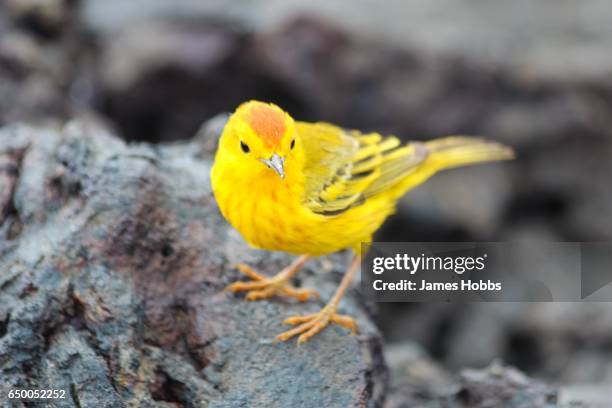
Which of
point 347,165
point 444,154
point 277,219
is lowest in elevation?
point 277,219

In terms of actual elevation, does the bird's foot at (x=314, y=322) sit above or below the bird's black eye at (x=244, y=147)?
below

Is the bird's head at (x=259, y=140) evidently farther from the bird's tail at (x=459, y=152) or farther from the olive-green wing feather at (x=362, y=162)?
the bird's tail at (x=459, y=152)


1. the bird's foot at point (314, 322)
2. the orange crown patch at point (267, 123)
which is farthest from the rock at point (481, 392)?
the orange crown patch at point (267, 123)

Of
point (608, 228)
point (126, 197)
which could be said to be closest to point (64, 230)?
point (126, 197)

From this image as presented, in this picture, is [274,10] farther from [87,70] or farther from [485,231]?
[485,231]

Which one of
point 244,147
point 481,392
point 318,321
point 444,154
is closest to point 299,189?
point 244,147

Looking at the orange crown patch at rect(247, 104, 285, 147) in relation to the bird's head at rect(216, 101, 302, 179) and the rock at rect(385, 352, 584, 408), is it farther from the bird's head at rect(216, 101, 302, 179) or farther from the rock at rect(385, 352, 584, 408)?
the rock at rect(385, 352, 584, 408)

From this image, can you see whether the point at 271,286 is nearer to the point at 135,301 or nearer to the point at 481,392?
the point at 135,301
